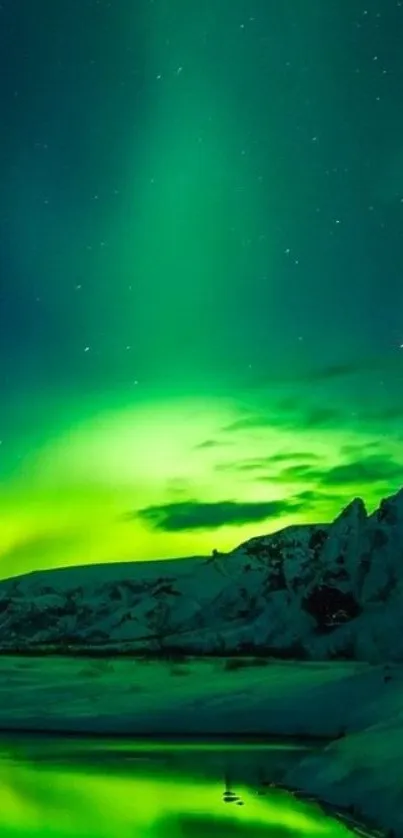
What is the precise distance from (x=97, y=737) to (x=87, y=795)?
76.5 meters

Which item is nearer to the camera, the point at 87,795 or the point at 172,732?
the point at 87,795

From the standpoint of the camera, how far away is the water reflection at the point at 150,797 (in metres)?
37.9

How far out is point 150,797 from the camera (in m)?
52.0

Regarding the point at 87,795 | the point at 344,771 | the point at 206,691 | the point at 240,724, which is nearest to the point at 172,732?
the point at 240,724

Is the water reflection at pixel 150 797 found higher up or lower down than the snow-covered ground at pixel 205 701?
lower down

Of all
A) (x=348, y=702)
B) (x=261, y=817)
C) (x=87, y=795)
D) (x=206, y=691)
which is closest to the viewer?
(x=261, y=817)

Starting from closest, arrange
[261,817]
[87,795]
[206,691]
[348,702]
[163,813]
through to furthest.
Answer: [261,817] < [163,813] < [87,795] < [348,702] < [206,691]

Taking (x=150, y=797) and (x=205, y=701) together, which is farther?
(x=205, y=701)

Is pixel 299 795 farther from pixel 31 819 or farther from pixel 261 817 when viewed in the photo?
pixel 31 819

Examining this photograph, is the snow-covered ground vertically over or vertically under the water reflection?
over

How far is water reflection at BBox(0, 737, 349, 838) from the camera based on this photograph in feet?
124

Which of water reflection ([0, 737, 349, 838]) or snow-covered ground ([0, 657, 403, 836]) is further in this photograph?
snow-covered ground ([0, 657, 403, 836])

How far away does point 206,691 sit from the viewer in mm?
153500

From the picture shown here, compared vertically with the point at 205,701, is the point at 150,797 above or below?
below
